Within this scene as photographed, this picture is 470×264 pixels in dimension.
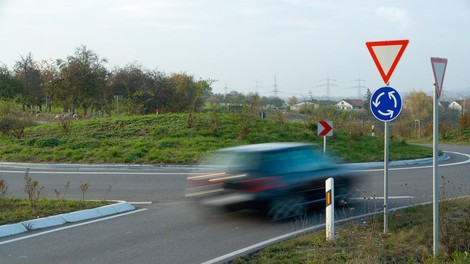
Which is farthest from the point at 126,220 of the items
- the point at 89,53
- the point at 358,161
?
the point at 89,53

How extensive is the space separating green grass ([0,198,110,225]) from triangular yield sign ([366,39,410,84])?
6.24 m

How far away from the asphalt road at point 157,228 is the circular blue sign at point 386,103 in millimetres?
2569

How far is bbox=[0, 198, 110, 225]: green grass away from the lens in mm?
10073

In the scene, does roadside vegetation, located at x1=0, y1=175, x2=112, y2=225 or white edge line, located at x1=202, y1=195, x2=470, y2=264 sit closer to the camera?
white edge line, located at x1=202, y1=195, x2=470, y2=264

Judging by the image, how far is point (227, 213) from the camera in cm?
1103

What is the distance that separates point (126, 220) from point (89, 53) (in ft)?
119

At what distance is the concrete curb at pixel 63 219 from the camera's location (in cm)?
939

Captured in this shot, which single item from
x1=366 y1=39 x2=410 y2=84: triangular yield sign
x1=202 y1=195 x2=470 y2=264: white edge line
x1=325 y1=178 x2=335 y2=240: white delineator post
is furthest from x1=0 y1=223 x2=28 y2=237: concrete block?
x1=366 y1=39 x2=410 y2=84: triangular yield sign

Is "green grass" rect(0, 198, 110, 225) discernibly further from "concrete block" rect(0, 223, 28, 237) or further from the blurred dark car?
the blurred dark car

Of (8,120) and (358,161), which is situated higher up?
(8,120)

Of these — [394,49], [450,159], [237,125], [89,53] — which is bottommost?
[450,159]

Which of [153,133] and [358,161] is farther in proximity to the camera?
[153,133]

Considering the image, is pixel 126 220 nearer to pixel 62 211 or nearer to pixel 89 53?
pixel 62 211

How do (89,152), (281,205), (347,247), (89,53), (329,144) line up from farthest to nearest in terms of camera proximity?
(89,53), (329,144), (89,152), (281,205), (347,247)
